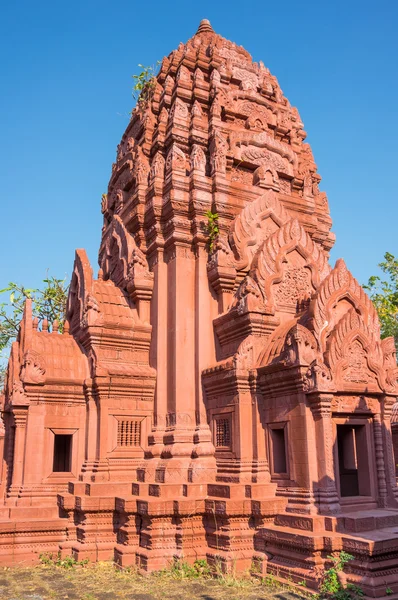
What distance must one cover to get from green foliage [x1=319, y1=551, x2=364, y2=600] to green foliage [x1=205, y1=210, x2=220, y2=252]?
25.5 feet

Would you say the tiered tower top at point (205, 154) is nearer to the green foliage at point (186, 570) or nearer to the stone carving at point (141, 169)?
the stone carving at point (141, 169)

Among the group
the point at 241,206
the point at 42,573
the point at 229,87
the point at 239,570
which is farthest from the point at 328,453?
the point at 229,87

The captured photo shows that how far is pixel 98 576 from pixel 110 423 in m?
3.34

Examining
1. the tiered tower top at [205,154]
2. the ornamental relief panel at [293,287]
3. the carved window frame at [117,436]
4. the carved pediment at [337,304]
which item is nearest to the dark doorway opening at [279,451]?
the carved pediment at [337,304]

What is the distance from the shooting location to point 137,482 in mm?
12227

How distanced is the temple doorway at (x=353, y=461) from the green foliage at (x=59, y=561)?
5.62 m

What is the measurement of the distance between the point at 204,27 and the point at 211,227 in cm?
887

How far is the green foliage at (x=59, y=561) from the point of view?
11656mm

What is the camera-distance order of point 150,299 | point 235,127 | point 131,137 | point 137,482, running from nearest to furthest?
1. point 137,482
2. point 150,299
3. point 235,127
4. point 131,137

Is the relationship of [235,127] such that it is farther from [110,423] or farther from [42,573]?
[42,573]

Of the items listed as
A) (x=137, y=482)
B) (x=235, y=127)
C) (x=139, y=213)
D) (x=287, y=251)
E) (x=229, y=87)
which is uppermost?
(x=229, y=87)

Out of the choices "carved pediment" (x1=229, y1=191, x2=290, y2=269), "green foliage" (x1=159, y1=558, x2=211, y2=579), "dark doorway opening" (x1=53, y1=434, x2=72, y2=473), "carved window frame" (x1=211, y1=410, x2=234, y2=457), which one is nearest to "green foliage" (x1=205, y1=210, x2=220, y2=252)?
"carved pediment" (x1=229, y1=191, x2=290, y2=269)

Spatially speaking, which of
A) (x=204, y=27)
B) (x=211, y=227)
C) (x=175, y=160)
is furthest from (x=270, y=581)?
(x=204, y=27)

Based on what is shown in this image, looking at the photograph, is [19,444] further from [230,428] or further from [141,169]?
[141,169]
